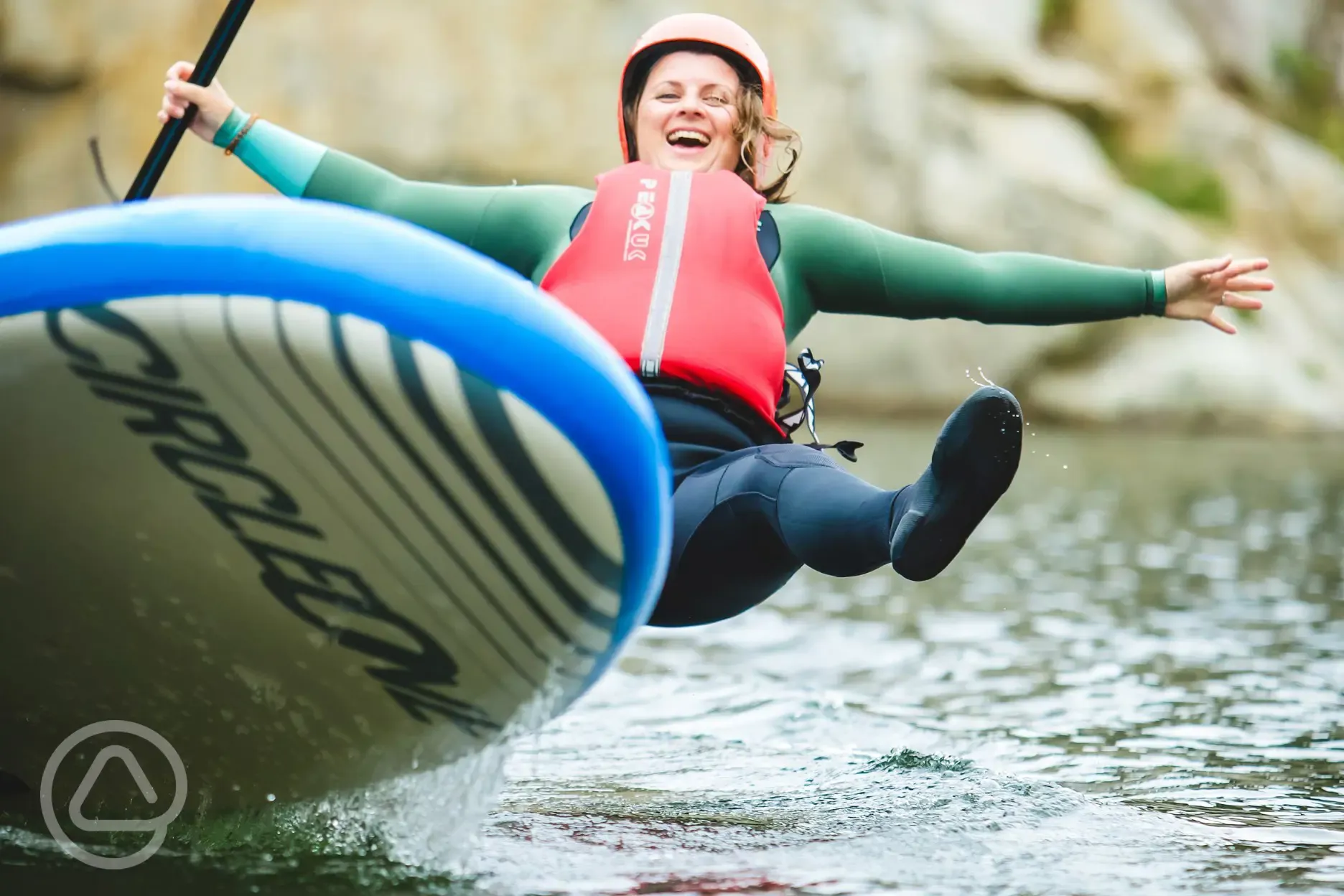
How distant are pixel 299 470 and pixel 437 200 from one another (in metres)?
1.07

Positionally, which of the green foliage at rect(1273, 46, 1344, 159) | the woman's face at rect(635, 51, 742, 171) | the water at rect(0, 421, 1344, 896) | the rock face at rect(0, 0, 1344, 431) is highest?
the green foliage at rect(1273, 46, 1344, 159)

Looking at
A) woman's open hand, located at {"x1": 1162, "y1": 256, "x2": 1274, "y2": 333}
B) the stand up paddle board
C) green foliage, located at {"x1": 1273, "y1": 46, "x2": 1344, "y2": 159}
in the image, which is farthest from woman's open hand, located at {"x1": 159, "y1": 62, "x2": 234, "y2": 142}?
green foliage, located at {"x1": 1273, "y1": 46, "x2": 1344, "y2": 159}

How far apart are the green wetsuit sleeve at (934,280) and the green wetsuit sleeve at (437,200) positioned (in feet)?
1.24

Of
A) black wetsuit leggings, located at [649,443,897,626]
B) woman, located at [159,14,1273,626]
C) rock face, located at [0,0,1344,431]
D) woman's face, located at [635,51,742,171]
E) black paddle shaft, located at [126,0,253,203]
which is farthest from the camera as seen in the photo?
rock face, located at [0,0,1344,431]

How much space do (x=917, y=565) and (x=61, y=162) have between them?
39.6 feet

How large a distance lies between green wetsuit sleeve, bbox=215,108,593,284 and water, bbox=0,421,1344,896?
0.89 meters

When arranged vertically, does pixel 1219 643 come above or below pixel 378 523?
above

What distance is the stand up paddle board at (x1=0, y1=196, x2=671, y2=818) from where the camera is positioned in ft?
5.25

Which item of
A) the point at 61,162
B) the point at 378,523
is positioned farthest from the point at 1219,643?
the point at 61,162

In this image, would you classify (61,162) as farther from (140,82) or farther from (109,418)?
(109,418)

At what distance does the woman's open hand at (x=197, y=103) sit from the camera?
251 cm

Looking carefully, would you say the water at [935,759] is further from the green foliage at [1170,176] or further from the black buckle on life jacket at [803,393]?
the green foliage at [1170,176]

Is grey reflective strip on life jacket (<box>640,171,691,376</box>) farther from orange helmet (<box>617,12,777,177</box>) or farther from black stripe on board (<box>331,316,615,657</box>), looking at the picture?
black stripe on board (<box>331,316,615,657</box>)

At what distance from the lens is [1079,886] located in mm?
1788
